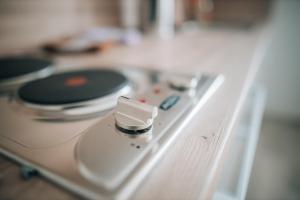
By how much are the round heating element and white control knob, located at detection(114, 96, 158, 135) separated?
→ 4.2 inches

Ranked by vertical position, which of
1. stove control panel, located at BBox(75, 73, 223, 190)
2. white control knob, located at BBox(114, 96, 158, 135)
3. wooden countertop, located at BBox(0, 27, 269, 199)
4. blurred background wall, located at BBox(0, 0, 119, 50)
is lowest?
wooden countertop, located at BBox(0, 27, 269, 199)

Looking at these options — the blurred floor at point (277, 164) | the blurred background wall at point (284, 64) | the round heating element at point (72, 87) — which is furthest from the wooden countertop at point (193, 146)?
the blurred background wall at point (284, 64)

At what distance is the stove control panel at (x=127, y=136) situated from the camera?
0.74 ft

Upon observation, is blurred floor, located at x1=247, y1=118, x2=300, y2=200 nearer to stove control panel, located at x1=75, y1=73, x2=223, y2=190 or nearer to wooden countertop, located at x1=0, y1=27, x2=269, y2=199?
wooden countertop, located at x1=0, y1=27, x2=269, y2=199

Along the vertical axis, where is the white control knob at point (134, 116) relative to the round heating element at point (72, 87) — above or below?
above

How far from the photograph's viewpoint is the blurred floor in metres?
1.25

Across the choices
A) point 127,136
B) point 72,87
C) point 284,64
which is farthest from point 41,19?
point 284,64

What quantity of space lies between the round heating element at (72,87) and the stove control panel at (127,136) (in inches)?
3.0

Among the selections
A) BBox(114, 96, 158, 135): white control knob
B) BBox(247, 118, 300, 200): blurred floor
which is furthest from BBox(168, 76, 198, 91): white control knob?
BBox(247, 118, 300, 200): blurred floor

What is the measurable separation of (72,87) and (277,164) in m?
1.47

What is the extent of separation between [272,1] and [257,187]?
123 centimetres

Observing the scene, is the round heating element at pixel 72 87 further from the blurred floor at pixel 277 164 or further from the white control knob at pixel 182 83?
the blurred floor at pixel 277 164

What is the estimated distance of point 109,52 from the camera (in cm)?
86

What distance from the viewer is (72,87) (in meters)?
0.44
